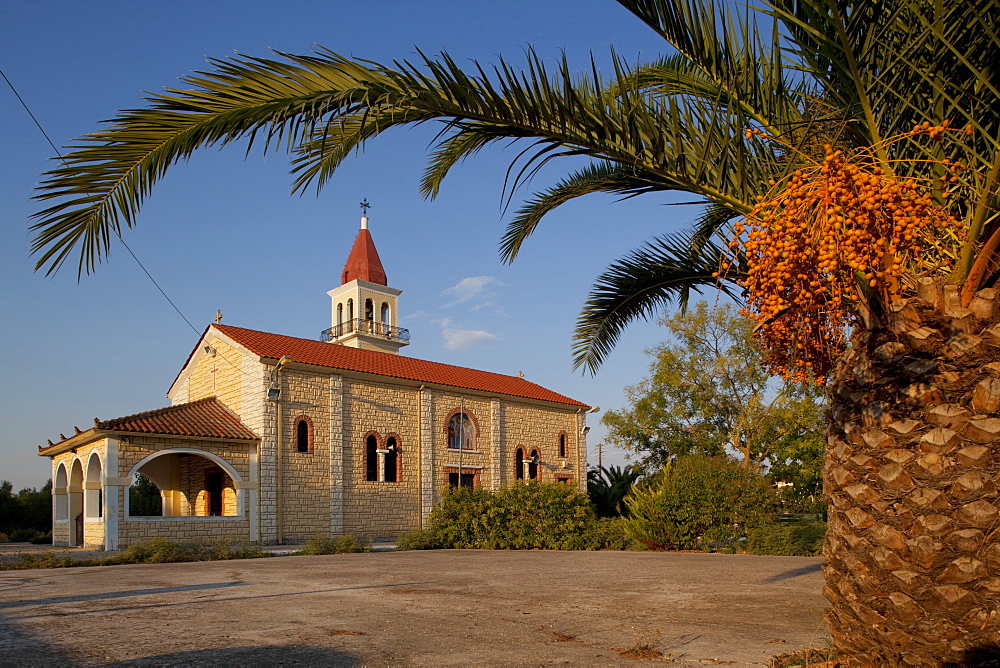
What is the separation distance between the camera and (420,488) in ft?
99.5

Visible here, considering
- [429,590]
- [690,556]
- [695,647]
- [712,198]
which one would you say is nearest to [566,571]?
[429,590]

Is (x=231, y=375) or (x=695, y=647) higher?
(x=231, y=375)

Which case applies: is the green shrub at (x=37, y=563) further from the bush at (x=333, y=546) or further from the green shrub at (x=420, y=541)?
the green shrub at (x=420, y=541)

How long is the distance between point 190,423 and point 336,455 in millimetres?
5169

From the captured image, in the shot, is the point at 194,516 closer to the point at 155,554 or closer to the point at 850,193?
the point at 155,554

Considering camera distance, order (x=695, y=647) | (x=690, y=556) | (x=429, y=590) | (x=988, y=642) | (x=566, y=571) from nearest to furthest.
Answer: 1. (x=988, y=642)
2. (x=695, y=647)
3. (x=429, y=590)
4. (x=566, y=571)
5. (x=690, y=556)

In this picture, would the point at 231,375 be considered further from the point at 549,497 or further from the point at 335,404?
the point at 549,497

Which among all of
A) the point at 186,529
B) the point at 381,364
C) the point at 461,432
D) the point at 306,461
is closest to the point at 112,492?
the point at 186,529

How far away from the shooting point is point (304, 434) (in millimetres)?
27078

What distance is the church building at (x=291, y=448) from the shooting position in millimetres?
23828

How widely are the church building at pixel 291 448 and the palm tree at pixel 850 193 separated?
20751 millimetres

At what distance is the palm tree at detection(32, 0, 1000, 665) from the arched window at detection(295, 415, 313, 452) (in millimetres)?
22544

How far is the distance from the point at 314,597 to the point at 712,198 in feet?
22.6

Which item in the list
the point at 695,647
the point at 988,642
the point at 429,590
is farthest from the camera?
the point at 429,590
